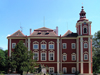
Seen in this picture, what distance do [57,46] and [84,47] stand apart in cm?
647

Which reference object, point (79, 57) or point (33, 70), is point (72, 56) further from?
point (33, 70)

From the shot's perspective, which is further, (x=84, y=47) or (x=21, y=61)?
(x=84, y=47)

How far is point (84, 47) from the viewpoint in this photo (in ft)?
127

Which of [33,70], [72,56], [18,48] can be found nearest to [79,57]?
[72,56]

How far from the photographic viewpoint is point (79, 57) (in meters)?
39.0

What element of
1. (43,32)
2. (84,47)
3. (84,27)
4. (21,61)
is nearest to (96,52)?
(84,47)

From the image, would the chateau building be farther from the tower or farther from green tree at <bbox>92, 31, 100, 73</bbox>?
green tree at <bbox>92, 31, 100, 73</bbox>

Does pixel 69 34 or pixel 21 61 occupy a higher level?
pixel 69 34

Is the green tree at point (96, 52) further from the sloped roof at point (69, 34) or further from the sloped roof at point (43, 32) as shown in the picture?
the sloped roof at point (43, 32)

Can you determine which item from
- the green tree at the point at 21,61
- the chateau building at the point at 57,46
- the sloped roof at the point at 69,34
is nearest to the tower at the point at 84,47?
the chateau building at the point at 57,46

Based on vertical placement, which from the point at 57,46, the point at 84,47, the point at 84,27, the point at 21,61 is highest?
the point at 84,27

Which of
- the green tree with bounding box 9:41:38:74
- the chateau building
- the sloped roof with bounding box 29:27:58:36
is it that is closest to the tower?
the chateau building

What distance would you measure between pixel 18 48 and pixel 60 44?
1124cm

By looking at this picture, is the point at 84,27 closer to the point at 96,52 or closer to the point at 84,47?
the point at 84,47
